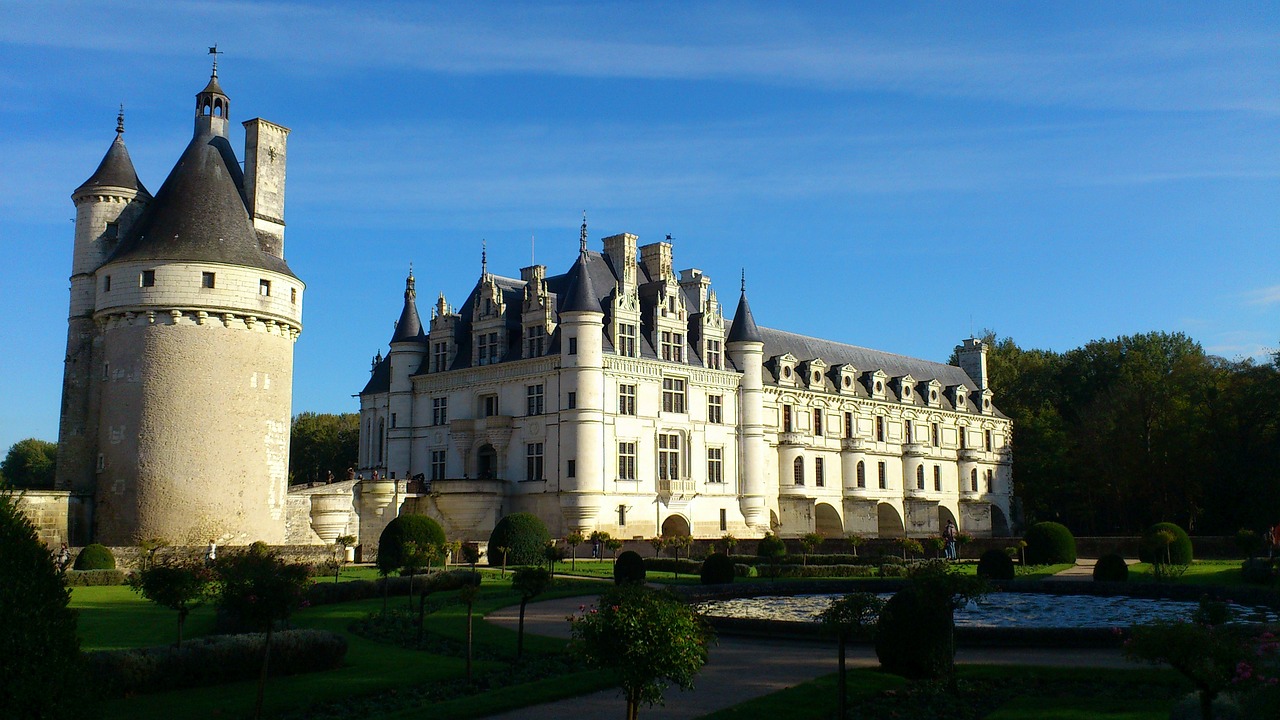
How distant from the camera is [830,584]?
2506cm

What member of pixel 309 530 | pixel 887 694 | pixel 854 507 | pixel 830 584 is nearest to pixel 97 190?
pixel 309 530

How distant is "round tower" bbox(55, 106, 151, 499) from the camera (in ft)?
117

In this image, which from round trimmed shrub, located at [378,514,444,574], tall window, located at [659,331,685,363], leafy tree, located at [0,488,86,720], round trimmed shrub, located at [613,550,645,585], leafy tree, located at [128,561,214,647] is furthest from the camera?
tall window, located at [659,331,685,363]

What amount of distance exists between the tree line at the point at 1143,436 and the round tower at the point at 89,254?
47020 mm

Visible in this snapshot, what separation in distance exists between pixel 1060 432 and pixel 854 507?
671 inches

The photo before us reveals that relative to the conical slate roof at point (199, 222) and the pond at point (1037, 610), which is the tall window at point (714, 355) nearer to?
the conical slate roof at point (199, 222)

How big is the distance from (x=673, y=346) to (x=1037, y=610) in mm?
28056

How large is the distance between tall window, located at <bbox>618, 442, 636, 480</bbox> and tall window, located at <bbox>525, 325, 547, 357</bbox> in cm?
521

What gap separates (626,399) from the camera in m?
44.7

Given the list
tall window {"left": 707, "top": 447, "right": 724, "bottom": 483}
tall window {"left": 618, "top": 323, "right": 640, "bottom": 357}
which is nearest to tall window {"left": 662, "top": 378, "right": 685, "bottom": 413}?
tall window {"left": 618, "top": 323, "right": 640, "bottom": 357}

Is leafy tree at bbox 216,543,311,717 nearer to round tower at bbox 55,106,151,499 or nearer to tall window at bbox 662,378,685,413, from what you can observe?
round tower at bbox 55,106,151,499

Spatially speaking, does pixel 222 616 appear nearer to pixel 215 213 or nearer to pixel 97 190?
pixel 215 213

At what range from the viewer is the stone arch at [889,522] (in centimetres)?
5994

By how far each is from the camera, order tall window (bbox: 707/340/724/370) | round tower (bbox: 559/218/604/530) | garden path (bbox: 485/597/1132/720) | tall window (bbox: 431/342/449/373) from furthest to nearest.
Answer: tall window (bbox: 707/340/724/370) → tall window (bbox: 431/342/449/373) → round tower (bbox: 559/218/604/530) → garden path (bbox: 485/597/1132/720)
